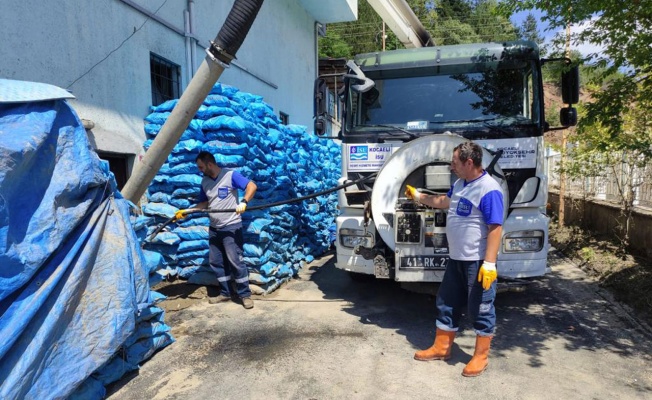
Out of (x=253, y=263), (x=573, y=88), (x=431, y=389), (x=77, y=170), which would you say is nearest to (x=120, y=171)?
(x=253, y=263)

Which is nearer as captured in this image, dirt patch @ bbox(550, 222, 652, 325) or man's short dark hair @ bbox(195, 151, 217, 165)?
man's short dark hair @ bbox(195, 151, 217, 165)

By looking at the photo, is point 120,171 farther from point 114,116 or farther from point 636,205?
point 636,205

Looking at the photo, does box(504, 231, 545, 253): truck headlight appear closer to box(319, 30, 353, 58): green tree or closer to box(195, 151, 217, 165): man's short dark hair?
box(195, 151, 217, 165): man's short dark hair

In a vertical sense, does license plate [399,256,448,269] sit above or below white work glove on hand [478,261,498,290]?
below

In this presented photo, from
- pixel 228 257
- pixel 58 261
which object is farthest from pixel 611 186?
pixel 58 261

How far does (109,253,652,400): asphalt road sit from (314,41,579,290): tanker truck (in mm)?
612

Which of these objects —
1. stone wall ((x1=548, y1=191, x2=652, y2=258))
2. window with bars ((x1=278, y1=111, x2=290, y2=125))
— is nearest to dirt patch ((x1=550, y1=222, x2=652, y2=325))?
stone wall ((x1=548, y1=191, x2=652, y2=258))

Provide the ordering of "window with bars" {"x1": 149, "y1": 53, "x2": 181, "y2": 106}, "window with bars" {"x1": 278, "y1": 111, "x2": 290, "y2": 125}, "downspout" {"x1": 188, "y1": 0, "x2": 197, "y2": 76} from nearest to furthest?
"window with bars" {"x1": 149, "y1": 53, "x2": 181, "y2": 106} < "downspout" {"x1": 188, "y1": 0, "x2": 197, "y2": 76} < "window with bars" {"x1": 278, "y1": 111, "x2": 290, "y2": 125}

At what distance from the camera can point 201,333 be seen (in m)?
4.29

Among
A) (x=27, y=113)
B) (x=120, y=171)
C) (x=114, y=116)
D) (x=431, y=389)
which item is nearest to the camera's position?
(x=27, y=113)

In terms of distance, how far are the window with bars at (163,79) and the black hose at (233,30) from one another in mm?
3288

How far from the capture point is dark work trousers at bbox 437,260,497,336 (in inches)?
133

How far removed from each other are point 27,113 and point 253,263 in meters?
3.21

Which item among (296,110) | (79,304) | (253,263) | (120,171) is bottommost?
(253,263)
